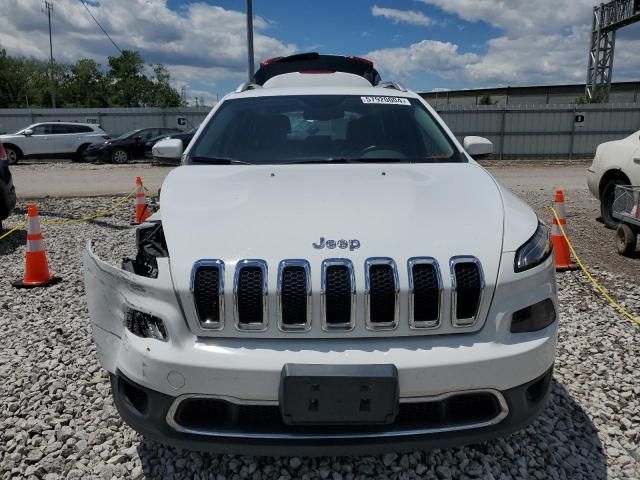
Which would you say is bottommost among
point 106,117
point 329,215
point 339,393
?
point 339,393

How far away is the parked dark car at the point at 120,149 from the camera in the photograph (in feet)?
63.9

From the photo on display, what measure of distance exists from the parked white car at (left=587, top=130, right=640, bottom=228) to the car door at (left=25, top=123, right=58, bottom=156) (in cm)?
1858

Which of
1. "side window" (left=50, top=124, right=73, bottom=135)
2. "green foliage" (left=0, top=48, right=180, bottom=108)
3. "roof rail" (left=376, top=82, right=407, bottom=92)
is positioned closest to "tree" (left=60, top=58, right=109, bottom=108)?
"green foliage" (left=0, top=48, right=180, bottom=108)

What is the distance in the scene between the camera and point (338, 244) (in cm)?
212

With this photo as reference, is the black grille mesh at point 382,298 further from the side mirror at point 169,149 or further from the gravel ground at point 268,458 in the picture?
the side mirror at point 169,149

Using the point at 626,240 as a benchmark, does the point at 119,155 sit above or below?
above

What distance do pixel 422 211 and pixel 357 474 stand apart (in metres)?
1.22

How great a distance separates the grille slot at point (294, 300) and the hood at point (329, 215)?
0.05m

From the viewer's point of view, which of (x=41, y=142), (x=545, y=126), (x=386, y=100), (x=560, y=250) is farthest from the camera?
(x=545, y=126)

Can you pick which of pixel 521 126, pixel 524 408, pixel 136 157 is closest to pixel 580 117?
pixel 521 126

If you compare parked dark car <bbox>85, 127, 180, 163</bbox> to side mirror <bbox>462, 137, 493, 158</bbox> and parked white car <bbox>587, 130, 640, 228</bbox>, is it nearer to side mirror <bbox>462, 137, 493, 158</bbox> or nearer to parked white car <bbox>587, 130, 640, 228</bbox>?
parked white car <bbox>587, 130, 640, 228</bbox>

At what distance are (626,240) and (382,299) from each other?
5343 mm

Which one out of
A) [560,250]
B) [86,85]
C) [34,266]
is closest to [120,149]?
[34,266]

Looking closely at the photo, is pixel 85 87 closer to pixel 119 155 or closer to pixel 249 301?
pixel 119 155
